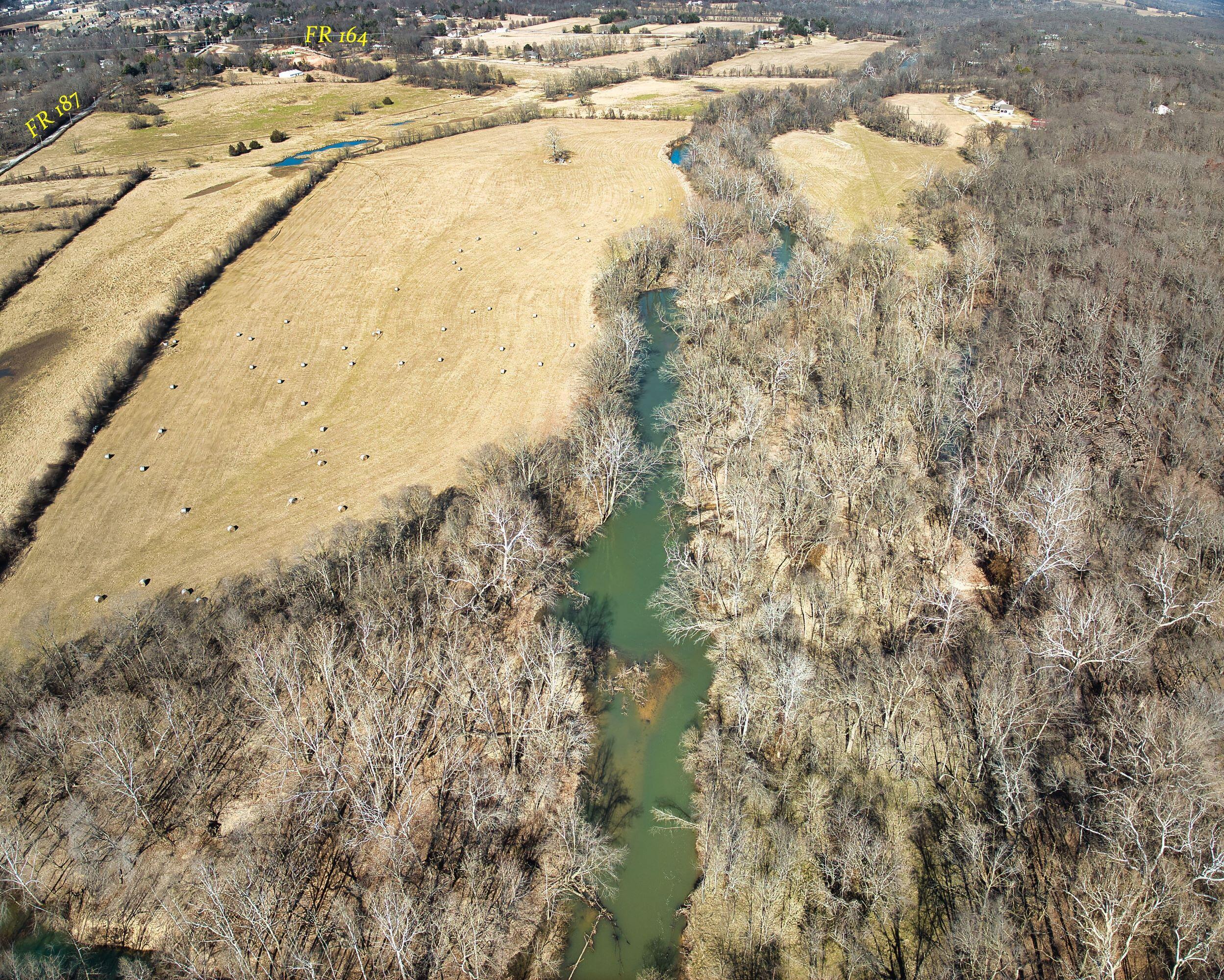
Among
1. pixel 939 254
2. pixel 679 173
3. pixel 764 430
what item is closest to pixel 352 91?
pixel 679 173

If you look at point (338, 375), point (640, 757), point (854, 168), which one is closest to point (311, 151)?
point (338, 375)

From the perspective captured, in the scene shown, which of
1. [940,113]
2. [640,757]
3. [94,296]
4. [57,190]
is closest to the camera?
[640,757]

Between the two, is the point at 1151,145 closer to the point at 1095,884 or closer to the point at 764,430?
the point at 764,430

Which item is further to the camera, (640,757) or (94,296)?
(94,296)

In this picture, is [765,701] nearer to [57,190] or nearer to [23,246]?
[23,246]

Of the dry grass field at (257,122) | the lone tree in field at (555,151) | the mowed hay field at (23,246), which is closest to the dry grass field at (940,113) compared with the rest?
the lone tree in field at (555,151)

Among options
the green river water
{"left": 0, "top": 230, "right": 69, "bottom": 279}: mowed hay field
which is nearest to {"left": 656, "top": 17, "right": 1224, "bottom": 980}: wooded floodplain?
the green river water
